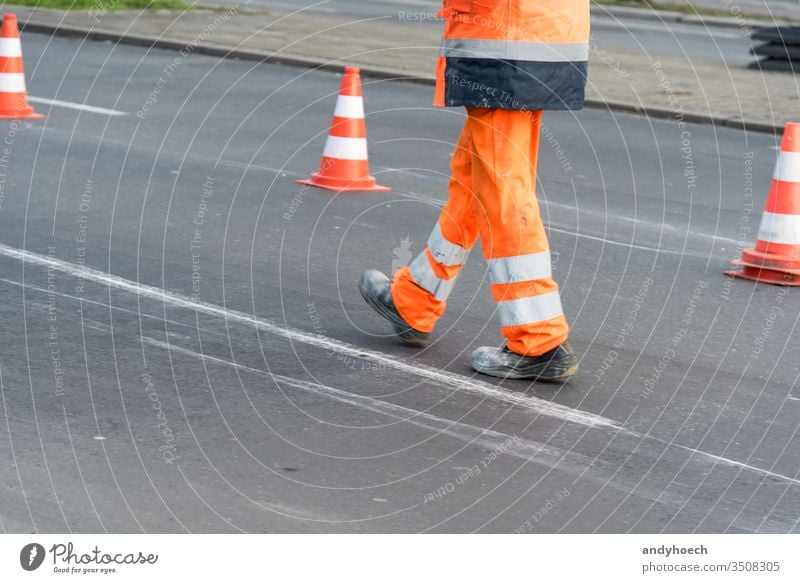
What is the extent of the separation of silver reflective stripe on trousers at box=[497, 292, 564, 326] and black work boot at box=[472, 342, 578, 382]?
0.14 m

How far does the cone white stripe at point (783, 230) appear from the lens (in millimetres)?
7711

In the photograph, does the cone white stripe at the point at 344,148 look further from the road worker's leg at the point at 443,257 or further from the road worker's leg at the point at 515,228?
the road worker's leg at the point at 515,228

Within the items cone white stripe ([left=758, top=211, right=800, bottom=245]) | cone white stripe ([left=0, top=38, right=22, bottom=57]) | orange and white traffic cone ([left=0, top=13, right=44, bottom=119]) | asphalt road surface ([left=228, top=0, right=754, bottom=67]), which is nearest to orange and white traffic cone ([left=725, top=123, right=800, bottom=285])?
cone white stripe ([left=758, top=211, right=800, bottom=245])

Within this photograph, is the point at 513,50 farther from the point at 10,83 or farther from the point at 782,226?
the point at 10,83

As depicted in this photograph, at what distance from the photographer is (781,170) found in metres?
7.73

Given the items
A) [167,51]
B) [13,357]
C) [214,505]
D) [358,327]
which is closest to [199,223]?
[358,327]

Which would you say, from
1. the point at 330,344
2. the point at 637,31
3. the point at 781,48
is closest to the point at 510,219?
the point at 330,344

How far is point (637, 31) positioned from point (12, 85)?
1319cm

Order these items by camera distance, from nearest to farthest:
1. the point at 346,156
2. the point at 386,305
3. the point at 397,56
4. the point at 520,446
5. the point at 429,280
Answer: the point at 520,446 < the point at 429,280 < the point at 386,305 < the point at 346,156 < the point at 397,56

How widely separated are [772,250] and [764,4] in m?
20.9

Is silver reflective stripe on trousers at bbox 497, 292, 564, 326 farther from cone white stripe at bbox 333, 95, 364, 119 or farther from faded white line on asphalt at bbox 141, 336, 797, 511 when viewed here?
cone white stripe at bbox 333, 95, 364, 119

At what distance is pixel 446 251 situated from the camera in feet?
18.2

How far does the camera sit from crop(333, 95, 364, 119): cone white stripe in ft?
30.9

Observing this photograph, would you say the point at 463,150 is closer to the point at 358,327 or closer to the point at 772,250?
the point at 358,327
